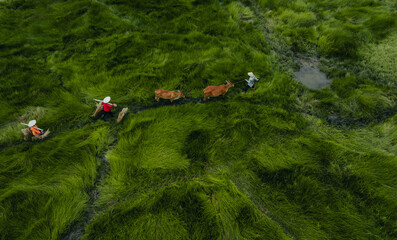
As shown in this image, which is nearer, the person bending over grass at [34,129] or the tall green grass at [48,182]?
the tall green grass at [48,182]

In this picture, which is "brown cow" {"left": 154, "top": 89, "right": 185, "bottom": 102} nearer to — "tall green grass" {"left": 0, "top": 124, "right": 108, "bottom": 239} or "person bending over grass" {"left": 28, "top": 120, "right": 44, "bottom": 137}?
"tall green grass" {"left": 0, "top": 124, "right": 108, "bottom": 239}

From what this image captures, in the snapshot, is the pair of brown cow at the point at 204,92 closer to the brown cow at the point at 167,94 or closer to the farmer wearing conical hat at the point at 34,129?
the brown cow at the point at 167,94

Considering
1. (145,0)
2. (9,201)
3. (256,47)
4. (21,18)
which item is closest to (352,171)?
(256,47)

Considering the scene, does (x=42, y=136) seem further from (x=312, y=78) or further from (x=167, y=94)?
(x=312, y=78)

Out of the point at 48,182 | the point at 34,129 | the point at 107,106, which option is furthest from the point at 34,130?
the point at 107,106

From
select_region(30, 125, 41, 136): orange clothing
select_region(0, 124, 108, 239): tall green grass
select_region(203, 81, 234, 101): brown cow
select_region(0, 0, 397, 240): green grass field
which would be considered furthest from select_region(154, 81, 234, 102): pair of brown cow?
select_region(30, 125, 41, 136): orange clothing

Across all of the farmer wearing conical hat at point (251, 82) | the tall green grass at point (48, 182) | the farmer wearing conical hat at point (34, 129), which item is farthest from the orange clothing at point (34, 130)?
the farmer wearing conical hat at point (251, 82)

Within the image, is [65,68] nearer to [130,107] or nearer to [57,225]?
[130,107]
